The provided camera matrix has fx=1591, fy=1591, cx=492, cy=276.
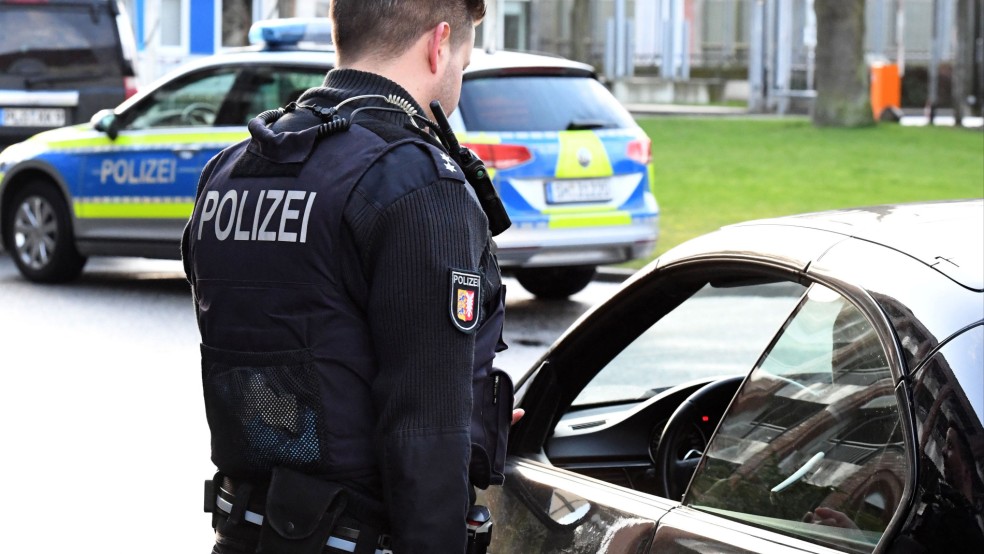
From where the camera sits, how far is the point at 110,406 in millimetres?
7355

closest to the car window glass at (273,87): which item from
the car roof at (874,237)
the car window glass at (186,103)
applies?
the car window glass at (186,103)

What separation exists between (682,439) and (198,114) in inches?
312

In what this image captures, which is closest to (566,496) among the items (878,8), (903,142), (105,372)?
(105,372)

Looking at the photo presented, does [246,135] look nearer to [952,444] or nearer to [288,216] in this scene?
[288,216]

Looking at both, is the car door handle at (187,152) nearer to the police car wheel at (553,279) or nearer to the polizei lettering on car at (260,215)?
the police car wheel at (553,279)

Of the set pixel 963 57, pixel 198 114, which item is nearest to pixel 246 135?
pixel 198 114

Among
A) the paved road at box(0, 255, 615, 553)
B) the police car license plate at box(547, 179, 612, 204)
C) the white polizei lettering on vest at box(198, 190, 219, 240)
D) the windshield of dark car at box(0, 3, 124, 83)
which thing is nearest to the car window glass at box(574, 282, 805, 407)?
the paved road at box(0, 255, 615, 553)

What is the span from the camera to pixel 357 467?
7.47 ft

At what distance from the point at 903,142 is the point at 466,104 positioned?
13.8 m

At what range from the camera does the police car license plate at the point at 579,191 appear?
31.5ft

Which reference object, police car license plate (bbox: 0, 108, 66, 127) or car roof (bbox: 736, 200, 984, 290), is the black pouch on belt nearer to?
car roof (bbox: 736, 200, 984, 290)

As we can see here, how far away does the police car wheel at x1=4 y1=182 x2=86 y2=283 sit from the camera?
11312mm

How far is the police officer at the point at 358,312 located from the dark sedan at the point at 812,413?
15.1 inches

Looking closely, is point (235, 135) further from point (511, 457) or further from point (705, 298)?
point (511, 457)
